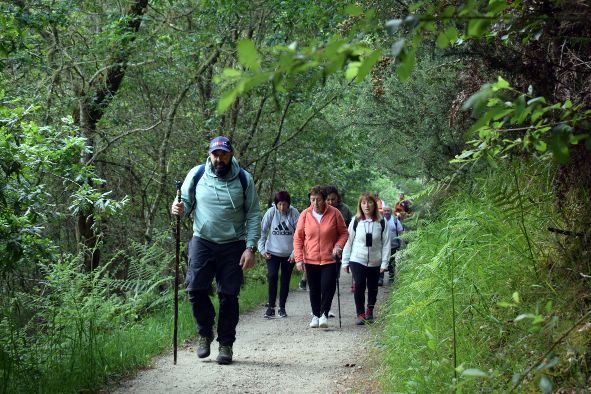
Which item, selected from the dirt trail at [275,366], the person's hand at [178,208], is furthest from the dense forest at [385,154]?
the person's hand at [178,208]

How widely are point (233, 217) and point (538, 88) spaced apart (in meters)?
3.85

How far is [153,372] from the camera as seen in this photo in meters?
7.44

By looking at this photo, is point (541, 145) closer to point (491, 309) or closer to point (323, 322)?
point (491, 309)

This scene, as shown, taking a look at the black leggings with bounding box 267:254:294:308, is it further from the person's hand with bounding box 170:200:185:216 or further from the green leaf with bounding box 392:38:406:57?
the green leaf with bounding box 392:38:406:57

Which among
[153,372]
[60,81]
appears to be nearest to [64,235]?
[60,81]

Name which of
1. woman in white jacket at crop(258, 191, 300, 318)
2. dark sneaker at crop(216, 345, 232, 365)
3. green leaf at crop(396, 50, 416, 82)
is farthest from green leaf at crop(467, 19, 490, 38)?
woman in white jacket at crop(258, 191, 300, 318)

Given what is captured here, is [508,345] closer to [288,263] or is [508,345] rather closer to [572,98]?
[572,98]

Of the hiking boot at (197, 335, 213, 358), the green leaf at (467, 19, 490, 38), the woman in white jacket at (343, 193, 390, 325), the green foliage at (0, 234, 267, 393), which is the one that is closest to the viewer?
the green leaf at (467, 19, 490, 38)

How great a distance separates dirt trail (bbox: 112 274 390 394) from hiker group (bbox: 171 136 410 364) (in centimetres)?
36

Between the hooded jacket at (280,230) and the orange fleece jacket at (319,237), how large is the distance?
1.04 m

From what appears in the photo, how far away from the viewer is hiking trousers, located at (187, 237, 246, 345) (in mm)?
7754

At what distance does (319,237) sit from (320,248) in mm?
175

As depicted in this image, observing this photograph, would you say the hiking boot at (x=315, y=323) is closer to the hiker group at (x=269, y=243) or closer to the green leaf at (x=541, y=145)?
the hiker group at (x=269, y=243)

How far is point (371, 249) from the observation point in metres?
10.9
